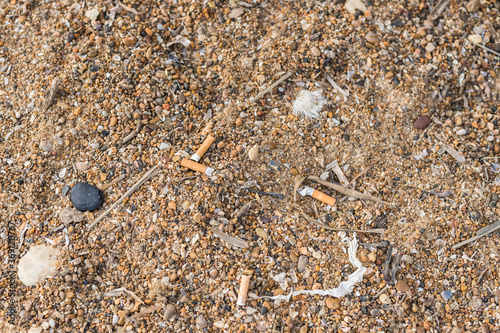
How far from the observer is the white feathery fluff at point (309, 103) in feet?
8.17

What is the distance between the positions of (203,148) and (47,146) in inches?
38.9

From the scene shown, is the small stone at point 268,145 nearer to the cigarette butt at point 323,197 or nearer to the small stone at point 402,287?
the cigarette butt at point 323,197

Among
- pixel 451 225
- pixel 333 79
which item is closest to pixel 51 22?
pixel 333 79

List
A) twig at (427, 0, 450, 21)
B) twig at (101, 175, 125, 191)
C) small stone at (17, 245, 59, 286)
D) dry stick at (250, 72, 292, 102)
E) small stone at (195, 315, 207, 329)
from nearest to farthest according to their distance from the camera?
small stone at (195, 315, 207, 329) < small stone at (17, 245, 59, 286) < twig at (101, 175, 125, 191) < dry stick at (250, 72, 292, 102) < twig at (427, 0, 450, 21)

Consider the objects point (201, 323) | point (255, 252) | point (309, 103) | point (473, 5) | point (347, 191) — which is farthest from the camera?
point (473, 5)

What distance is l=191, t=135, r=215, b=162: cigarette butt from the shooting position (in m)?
2.38

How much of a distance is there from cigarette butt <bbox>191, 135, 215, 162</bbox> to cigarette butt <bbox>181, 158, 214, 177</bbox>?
0.03m

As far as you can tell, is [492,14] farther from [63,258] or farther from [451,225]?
[63,258]

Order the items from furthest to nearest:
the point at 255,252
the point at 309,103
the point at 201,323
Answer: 1. the point at 309,103
2. the point at 255,252
3. the point at 201,323

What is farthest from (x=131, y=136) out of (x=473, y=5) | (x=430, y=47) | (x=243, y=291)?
(x=473, y=5)

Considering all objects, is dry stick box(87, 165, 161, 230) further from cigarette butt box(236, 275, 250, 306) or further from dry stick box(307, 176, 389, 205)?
dry stick box(307, 176, 389, 205)

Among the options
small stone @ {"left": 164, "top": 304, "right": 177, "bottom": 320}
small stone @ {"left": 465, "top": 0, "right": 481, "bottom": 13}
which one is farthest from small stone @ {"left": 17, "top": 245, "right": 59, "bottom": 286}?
small stone @ {"left": 465, "top": 0, "right": 481, "bottom": 13}

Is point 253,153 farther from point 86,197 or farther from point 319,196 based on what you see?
point 86,197

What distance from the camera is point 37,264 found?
91.2 inches
